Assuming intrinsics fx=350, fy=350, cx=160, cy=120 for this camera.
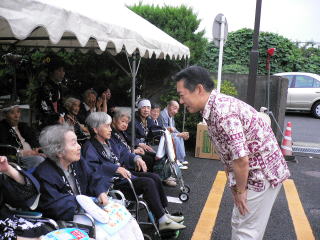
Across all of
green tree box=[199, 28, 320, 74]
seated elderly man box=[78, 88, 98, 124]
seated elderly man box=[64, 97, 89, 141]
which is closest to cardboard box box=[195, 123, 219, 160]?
seated elderly man box=[78, 88, 98, 124]

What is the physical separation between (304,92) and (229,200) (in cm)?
903

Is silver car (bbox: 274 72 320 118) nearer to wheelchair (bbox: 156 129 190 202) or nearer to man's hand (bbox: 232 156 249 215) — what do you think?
wheelchair (bbox: 156 129 190 202)

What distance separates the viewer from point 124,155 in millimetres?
4012

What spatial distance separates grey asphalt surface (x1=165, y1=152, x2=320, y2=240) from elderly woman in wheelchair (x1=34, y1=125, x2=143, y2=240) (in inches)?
49.1

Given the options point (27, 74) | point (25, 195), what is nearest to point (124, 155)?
point (25, 195)

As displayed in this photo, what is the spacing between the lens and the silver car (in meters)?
12.5

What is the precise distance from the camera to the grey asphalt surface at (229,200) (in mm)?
3900

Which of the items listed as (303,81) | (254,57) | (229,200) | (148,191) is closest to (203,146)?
(254,57)

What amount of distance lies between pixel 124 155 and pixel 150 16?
5969mm

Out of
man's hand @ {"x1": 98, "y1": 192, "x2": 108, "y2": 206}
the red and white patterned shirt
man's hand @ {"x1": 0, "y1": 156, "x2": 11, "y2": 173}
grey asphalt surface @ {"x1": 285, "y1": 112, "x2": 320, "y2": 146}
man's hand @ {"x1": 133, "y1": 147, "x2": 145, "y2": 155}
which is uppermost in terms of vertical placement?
the red and white patterned shirt

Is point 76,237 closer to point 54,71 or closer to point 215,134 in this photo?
point 215,134

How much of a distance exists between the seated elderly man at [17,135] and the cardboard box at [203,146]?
3.47 meters

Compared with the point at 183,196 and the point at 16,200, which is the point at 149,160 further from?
the point at 16,200

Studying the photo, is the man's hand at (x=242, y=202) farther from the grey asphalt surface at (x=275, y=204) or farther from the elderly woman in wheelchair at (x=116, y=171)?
the grey asphalt surface at (x=275, y=204)
